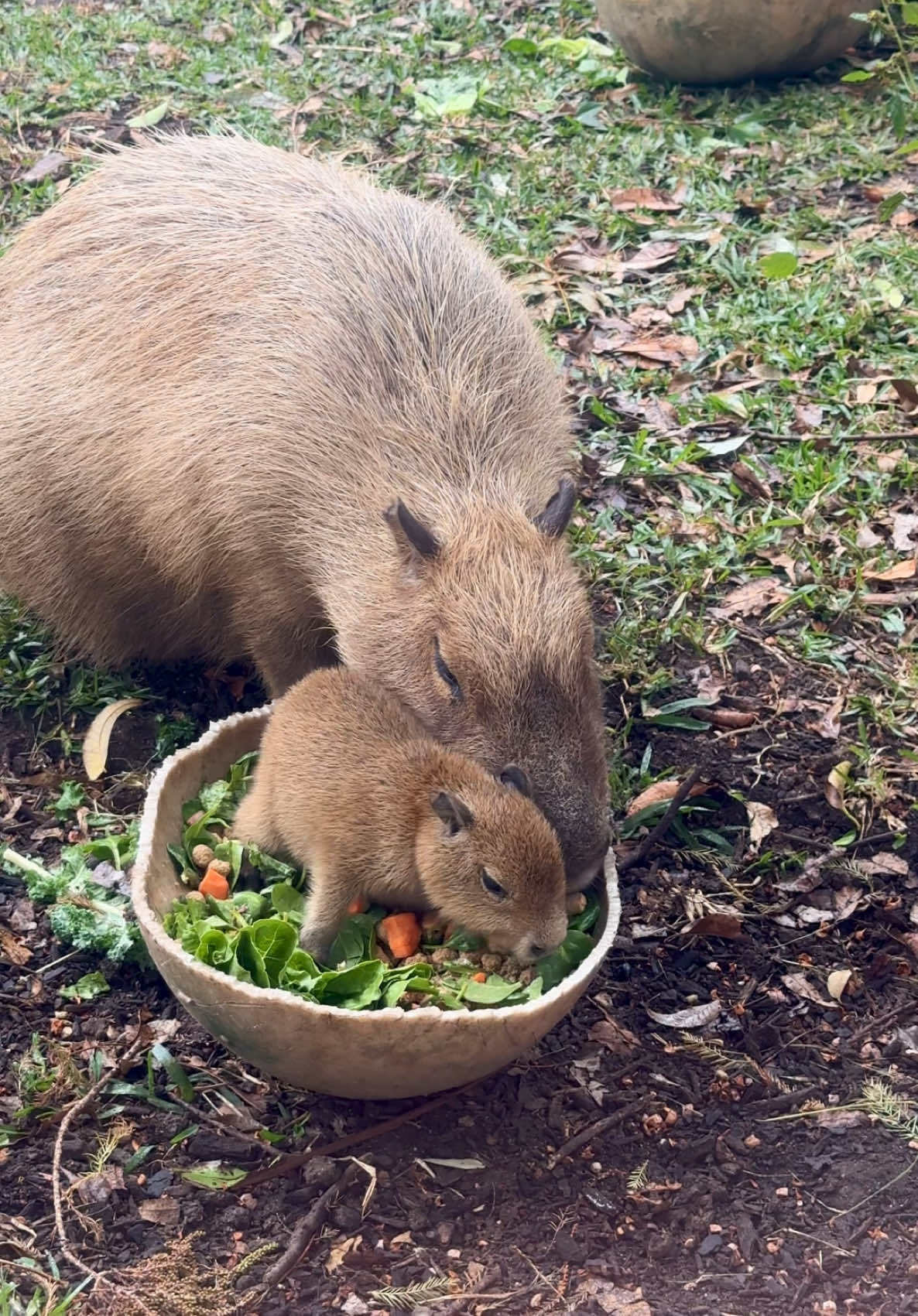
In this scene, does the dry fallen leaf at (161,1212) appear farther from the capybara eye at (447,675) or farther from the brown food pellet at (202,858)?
the capybara eye at (447,675)

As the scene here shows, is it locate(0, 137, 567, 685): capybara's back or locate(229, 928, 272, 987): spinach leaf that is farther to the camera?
locate(0, 137, 567, 685): capybara's back

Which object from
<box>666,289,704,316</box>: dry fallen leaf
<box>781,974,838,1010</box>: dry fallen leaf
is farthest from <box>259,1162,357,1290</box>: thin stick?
<box>666,289,704,316</box>: dry fallen leaf

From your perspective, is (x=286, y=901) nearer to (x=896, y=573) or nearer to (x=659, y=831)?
(x=659, y=831)

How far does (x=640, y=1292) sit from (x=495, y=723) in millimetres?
1306

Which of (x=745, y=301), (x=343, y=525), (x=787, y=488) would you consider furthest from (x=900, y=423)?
(x=343, y=525)

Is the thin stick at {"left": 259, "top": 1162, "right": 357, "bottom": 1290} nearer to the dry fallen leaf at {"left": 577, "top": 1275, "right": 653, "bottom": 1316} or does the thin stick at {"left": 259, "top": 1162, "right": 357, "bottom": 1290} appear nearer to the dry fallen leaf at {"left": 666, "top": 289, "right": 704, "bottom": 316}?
the dry fallen leaf at {"left": 577, "top": 1275, "right": 653, "bottom": 1316}

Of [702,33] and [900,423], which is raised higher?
[702,33]

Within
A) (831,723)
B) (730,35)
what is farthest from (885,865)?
(730,35)

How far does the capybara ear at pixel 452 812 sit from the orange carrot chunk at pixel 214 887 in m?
0.68

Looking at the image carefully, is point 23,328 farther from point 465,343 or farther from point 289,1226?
point 289,1226

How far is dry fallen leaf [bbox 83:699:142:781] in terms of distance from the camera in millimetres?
4324

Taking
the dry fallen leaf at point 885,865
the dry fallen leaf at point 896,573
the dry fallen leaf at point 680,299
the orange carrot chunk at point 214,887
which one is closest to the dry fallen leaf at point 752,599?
the dry fallen leaf at point 896,573

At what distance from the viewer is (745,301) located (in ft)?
20.1

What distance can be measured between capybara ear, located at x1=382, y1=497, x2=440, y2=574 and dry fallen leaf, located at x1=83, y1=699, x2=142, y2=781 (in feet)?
4.47
